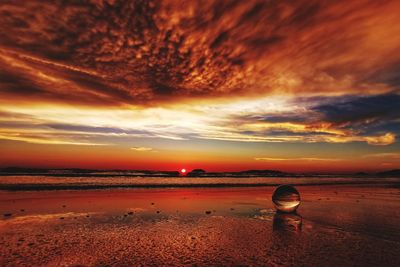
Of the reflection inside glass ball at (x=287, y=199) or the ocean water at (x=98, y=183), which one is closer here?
the reflection inside glass ball at (x=287, y=199)

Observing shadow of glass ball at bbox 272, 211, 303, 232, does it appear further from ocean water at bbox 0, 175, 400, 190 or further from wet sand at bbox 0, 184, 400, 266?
ocean water at bbox 0, 175, 400, 190

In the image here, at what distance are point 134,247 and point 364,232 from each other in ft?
23.1

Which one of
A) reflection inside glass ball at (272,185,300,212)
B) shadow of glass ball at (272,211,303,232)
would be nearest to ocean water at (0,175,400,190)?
reflection inside glass ball at (272,185,300,212)

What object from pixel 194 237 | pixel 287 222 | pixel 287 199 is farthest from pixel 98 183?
pixel 194 237

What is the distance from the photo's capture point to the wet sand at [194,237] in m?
6.24

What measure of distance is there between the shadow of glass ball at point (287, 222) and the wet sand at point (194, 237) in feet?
0.10

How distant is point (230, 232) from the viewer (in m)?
8.78

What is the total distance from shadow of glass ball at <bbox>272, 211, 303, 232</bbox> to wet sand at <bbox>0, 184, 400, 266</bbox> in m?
0.03

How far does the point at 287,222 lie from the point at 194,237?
397 centimetres

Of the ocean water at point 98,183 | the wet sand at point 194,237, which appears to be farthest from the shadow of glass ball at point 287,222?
the ocean water at point 98,183

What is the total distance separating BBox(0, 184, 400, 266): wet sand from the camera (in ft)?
20.5

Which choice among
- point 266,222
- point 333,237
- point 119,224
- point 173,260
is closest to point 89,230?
point 119,224

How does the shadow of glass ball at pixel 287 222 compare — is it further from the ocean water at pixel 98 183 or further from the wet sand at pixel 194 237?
the ocean water at pixel 98 183

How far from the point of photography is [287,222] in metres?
10.4
